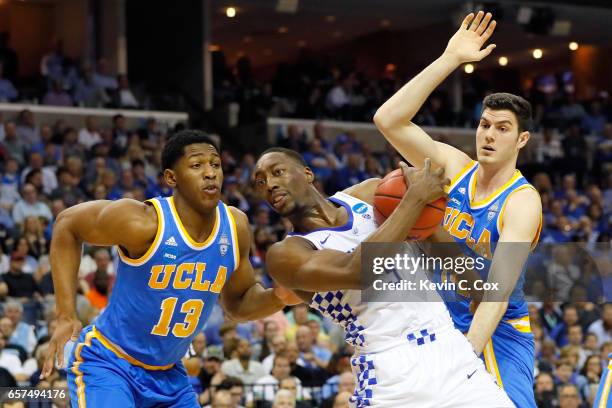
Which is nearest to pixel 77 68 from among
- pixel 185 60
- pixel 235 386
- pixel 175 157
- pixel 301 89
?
pixel 185 60

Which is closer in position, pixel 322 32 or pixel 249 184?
pixel 249 184

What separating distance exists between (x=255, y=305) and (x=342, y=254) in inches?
63.8

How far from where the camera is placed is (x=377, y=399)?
4.68m

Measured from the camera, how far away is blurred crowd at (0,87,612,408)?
10.5m

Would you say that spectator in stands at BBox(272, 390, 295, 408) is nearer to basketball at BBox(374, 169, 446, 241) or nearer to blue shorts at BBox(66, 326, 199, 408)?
blue shorts at BBox(66, 326, 199, 408)

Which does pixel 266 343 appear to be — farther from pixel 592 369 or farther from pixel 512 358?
pixel 512 358

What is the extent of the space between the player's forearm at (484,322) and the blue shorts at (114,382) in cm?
164

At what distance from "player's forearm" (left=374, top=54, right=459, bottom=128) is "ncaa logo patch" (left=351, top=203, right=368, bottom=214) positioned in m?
0.64

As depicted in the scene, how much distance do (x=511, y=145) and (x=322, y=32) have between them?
2263 cm

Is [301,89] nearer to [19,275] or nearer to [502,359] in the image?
[19,275]

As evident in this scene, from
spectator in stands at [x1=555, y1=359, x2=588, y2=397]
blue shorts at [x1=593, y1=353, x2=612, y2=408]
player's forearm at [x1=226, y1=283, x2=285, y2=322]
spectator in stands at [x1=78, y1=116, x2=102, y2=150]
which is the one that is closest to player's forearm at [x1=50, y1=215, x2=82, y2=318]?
player's forearm at [x1=226, y1=283, x2=285, y2=322]

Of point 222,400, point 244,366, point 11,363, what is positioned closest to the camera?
point 222,400

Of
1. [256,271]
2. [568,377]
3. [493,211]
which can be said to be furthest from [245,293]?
[256,271]

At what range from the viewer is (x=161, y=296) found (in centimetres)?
586
